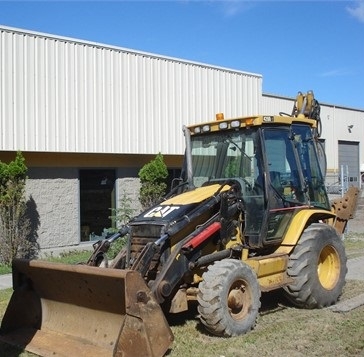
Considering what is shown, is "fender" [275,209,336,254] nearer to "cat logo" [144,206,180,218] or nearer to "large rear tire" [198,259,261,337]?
"large rear tire" [198,259,261,337]

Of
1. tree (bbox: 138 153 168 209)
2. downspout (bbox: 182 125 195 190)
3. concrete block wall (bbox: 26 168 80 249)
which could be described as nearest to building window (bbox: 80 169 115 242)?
concrete block wall (bbox: 26 168 80 249)

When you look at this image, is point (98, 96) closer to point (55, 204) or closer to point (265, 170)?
point (55, 204)

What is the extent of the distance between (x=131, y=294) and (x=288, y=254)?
279 centimetres

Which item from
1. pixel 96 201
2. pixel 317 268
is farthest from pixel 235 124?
pixel 96 201

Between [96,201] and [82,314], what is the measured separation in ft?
28.8

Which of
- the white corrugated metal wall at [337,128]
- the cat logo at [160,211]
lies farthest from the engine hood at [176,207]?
the white corrugated metal wall at [337,128]

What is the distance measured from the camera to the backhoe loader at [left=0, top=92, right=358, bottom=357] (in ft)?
18.8

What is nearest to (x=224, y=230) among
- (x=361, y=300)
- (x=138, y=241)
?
(x=138, y=241)

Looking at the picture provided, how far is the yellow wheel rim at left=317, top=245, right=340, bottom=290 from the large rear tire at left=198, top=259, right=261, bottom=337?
5.52ft

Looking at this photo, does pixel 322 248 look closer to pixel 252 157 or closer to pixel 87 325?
pixel 252 157

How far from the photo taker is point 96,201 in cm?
1478

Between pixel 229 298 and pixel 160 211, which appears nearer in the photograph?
pixel 229 298

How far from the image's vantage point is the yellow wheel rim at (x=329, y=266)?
25.9ft

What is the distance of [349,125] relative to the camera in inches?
1142
